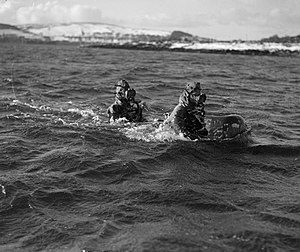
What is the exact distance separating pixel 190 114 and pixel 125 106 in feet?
9.19

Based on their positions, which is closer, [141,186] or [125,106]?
[141,186]

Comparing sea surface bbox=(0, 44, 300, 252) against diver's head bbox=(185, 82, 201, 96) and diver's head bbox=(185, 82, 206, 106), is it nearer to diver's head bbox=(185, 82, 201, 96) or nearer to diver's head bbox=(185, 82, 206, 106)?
diver's head bbox=(185, 82, 206, 106)

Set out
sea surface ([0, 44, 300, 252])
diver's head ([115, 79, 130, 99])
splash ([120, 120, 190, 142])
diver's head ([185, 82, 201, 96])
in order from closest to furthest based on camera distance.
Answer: sea surface ([0, 44, 300, 252])
diver's head ([185, 82, 201, 96])
splash ([120, 120, 190, 142])
diver's head ([115, 79, 130, 99])

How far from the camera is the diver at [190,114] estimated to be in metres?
11.7

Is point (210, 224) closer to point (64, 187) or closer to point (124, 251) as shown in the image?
point (124, 251)

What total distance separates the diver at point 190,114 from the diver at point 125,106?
2103 millimetres

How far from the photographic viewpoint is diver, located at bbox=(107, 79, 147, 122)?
1369 cm

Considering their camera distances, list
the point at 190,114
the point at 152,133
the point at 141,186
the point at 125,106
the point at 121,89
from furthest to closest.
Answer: the point at 125,106
the point at 121,89
the point at 152,133
the point at 190,114
the point at 141,186

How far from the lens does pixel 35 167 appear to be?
972cm

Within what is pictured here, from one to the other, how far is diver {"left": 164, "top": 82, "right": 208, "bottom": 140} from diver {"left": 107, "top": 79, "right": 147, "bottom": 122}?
2.10m

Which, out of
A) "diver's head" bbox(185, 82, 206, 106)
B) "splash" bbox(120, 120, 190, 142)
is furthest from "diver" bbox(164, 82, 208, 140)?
"splash" bbox(120, 120, 190, 142)

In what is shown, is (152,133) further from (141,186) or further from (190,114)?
(141,186)

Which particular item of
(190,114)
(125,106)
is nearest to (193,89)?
(190,114)

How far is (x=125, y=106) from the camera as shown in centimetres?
1392
